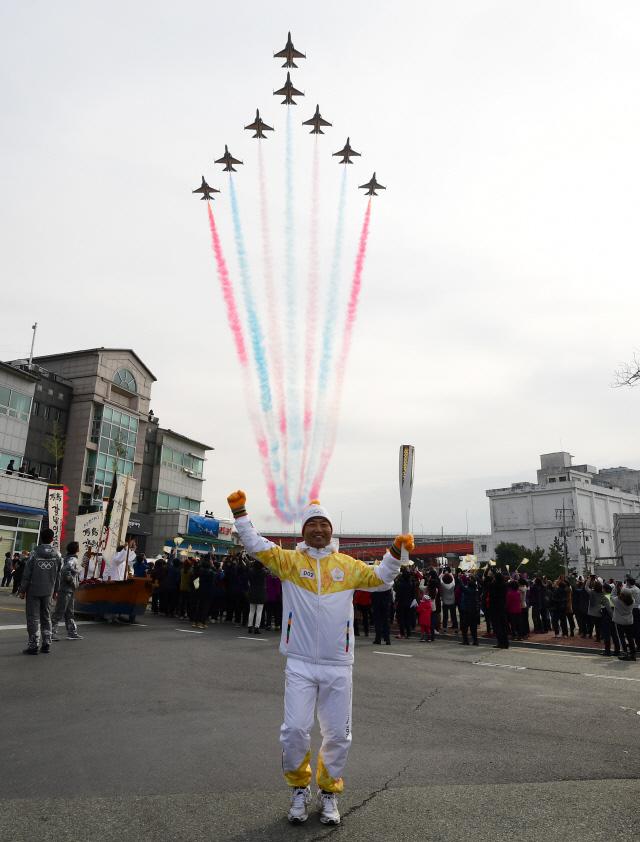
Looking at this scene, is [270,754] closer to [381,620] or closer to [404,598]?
[381,620]

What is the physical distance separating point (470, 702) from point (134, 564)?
598 inches

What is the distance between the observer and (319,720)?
170 inches

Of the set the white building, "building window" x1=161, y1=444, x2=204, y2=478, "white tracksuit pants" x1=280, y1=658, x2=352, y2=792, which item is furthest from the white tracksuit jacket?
the white building

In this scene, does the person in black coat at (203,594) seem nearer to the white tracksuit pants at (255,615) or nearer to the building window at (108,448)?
the white tracksuit pants at (255,615)

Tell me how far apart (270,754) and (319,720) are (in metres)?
1.34

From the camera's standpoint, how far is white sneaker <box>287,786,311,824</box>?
386cm

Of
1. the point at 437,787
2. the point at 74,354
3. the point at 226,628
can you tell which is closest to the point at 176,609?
the point at 226,628

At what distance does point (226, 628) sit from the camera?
1636cm

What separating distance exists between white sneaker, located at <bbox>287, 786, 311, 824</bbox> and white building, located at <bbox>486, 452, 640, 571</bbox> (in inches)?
3928

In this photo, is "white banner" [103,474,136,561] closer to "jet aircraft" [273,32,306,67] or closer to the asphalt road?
the asphalt road

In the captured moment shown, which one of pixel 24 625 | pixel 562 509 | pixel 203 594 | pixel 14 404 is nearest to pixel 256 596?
pixel 203 594

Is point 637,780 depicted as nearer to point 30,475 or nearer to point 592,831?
point 592,831

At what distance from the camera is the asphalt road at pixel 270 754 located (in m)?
3.83

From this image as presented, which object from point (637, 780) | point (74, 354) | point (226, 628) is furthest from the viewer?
point (74, 354)
